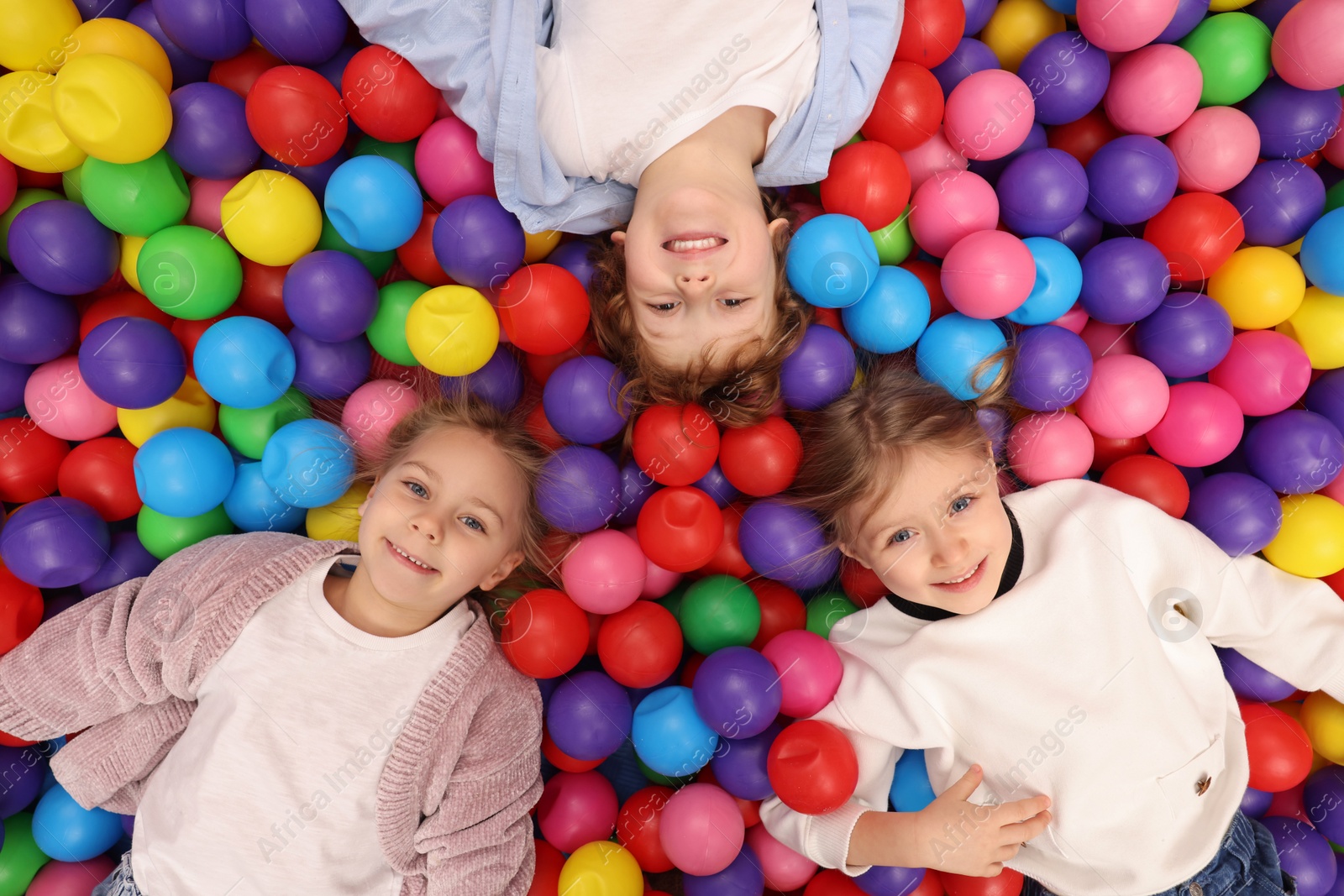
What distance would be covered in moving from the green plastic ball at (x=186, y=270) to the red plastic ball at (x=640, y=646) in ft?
3.24

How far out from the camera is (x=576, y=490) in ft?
5.73

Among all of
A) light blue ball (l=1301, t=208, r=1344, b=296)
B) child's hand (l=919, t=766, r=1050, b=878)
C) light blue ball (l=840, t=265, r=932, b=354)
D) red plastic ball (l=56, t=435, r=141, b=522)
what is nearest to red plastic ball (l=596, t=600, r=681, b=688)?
child's hand (l=919, t=766, r=1050, b=878)

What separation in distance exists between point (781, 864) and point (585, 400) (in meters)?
0.99

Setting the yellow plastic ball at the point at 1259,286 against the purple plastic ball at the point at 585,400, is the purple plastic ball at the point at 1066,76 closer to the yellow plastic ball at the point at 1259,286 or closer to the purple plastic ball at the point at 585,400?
the yellow plastic ball at the point at 1259,286

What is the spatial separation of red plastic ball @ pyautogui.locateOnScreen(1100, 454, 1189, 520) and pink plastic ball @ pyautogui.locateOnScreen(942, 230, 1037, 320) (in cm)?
40

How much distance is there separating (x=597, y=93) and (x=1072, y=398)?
1080 mm

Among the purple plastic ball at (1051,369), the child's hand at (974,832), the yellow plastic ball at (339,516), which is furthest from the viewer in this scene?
the yellow plastic ball at (339,516)

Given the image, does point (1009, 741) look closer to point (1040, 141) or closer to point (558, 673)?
point (558, 673)

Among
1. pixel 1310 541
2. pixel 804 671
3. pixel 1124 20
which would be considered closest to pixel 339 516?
pixel 804 671

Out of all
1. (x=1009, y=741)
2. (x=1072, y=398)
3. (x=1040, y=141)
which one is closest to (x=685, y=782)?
(x=1009, y=741)

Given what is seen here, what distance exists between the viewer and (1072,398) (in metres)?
1.81

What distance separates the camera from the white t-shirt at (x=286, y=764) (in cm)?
162

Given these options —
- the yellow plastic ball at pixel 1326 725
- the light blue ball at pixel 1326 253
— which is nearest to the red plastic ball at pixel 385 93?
the light blue ball at pixel 1326 253

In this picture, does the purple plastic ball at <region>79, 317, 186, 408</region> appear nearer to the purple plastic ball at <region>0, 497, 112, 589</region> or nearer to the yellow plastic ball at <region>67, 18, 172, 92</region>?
the purple plastic ball at <region>0, 497, 112, 589</region>
